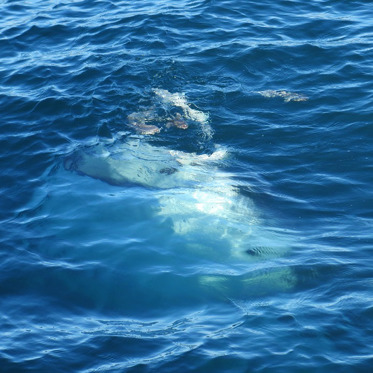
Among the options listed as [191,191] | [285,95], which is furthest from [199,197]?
[285,95]

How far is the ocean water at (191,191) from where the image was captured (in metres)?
8.52

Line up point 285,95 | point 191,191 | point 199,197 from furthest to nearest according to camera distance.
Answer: point 285,95
point 191,191
point 199,197

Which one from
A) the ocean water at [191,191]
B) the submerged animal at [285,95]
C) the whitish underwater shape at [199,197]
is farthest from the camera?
the submerged animal at [285,95]

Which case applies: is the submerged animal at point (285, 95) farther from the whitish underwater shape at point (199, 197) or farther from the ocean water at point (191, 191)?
the whitish underwater shape at point (199, 197)

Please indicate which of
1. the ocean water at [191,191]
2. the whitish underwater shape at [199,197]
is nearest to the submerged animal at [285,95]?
the ocean water at [191,191]

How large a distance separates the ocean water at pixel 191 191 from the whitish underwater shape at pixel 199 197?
0.04 meters

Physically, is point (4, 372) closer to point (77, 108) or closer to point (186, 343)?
point (186, 343)

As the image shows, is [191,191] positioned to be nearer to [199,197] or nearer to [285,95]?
[199,197]

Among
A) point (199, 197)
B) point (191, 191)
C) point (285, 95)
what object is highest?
point (285, 95)

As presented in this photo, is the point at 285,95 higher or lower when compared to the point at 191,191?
higher

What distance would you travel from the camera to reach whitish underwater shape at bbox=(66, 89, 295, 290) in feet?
33.0

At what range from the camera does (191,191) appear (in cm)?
1137

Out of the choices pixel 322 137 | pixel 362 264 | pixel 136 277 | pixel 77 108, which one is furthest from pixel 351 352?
pixel 77 108

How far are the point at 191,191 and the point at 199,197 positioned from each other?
0.87ft
